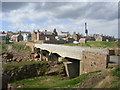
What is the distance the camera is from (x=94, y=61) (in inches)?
777

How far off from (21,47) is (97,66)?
1897 inches

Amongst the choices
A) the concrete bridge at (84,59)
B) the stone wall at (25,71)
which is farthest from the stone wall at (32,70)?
the concrete bridge at (84,59)

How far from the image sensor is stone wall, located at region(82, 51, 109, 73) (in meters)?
17.9

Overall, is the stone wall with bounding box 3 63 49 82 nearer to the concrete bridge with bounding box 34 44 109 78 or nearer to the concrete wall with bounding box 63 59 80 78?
the concrete wall with bounding box 63 59 80 78

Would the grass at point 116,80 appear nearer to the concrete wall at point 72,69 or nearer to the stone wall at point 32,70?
the concrete wall at point 72,69

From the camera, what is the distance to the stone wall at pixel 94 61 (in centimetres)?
1795

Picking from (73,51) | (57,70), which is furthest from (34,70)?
(73,51)

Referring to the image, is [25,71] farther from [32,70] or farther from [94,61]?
[94,61]

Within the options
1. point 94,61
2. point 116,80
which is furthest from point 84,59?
point 116,80

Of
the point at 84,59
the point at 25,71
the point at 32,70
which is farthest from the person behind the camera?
the point at 32,70

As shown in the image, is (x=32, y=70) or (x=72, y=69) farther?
(x=72, y=69)

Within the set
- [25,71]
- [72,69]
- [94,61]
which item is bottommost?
[25,71]

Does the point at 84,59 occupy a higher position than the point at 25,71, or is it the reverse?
the point at 84,59

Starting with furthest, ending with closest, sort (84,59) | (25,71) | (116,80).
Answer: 1. (25,71)
2. (84,59)
3. (116,80)
